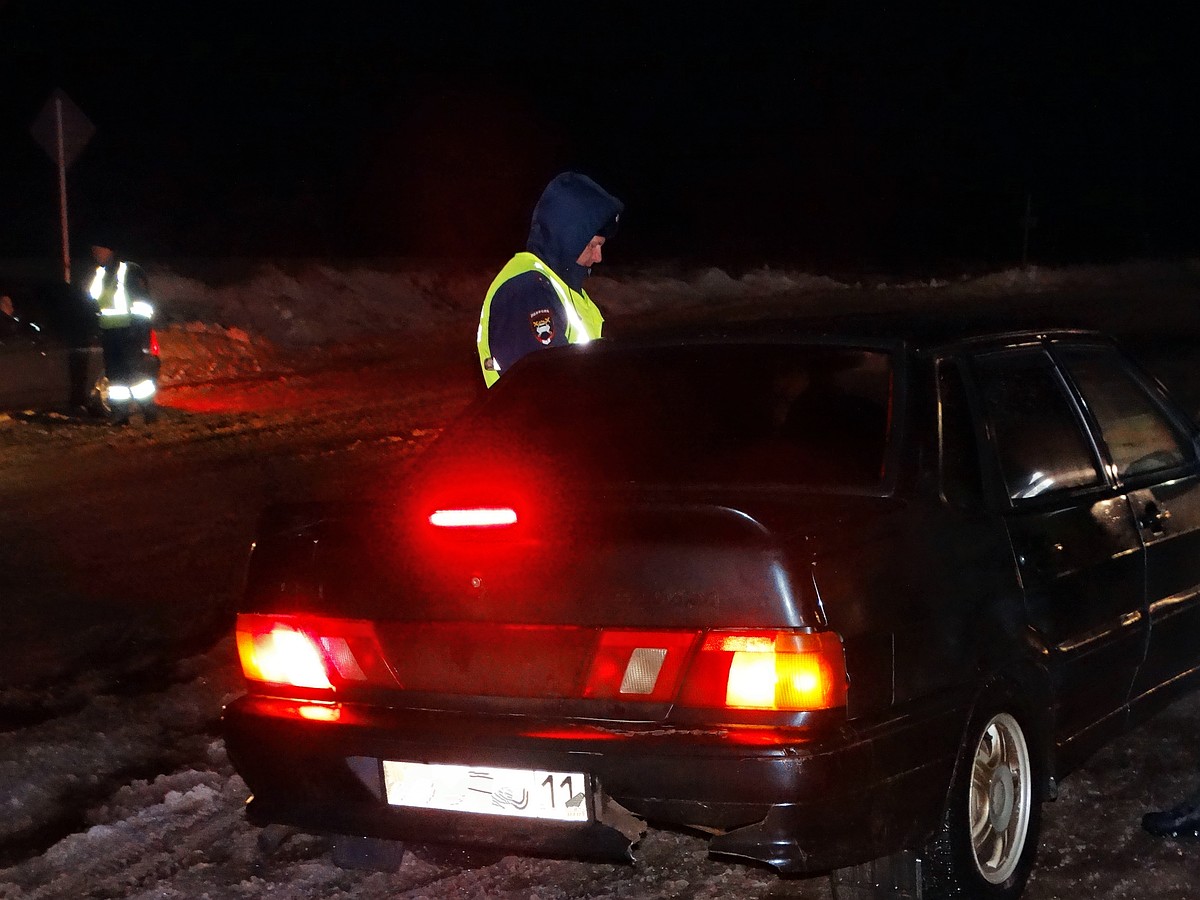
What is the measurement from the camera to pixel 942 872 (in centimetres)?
375

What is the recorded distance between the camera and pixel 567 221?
5805mm

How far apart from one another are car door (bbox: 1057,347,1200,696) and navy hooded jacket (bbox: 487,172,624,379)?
185cm

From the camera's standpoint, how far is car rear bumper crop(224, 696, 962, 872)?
11.0ft

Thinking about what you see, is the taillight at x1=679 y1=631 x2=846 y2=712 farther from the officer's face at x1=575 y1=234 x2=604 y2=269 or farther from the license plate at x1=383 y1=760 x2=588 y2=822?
the officer's face at x1=575 y1=234 x2=604 y2=269

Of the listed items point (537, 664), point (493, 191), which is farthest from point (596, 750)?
point (493, 191)

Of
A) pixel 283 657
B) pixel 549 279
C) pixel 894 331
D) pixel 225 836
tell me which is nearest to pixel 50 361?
pixel 549 279

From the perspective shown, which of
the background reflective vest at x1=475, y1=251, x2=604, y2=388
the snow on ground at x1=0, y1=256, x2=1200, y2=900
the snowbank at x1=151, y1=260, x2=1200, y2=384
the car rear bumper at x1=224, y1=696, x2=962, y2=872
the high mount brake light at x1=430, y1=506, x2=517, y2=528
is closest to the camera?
the car rear bumper at x1=224, y1=696, x2=962, y2=872

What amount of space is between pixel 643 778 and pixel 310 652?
0.93 m

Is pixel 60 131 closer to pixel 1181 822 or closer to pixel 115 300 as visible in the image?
pixel 115 300

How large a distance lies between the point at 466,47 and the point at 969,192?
1870 cm

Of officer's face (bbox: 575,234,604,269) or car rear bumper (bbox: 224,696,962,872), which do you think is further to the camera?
officer's face (bbox: 575,234,604,269)

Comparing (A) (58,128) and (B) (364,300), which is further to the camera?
(B) (364,300)

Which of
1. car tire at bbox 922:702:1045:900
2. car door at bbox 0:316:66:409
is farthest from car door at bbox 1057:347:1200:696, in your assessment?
car door at bbox 0:316:66:409

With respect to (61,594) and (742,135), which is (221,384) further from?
(742,135)
